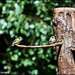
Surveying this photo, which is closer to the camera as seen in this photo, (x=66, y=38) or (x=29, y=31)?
(x=66, y=38)

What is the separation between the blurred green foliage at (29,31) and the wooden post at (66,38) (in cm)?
168

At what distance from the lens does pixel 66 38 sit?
249 cm

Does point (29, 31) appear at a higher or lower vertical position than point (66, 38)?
lower

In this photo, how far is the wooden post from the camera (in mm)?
2486

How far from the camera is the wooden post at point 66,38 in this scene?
8.16ft

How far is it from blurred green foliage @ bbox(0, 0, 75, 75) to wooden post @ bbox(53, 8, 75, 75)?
66.1 inches

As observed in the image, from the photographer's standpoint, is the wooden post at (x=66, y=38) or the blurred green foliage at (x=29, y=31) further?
the blurred green foliage at (x=29, y=31)

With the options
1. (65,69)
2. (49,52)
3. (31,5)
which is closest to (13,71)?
(49,52)

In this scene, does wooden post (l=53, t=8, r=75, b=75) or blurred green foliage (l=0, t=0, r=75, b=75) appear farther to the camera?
blurred green foliage (l=0, t=0, r=75, b=75)

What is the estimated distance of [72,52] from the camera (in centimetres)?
250

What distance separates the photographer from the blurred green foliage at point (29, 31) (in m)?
4.27

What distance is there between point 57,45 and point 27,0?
6.46 feet

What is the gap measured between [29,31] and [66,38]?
6.18 feet

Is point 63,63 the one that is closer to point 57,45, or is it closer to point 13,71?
point 57,45
